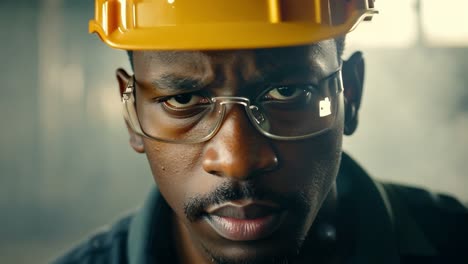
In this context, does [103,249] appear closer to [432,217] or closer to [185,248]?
[185,248]

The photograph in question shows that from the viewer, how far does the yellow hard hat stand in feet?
3.14

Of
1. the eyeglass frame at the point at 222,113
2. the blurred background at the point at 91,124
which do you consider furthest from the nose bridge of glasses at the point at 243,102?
the blurred background at the point at 91,124

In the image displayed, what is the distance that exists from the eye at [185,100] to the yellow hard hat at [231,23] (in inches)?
4.4

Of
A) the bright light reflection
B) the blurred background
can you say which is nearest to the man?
the bright light reflection

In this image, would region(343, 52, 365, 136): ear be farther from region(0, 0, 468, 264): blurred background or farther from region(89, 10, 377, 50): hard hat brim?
region(0, 0, 468, 264): blurred background

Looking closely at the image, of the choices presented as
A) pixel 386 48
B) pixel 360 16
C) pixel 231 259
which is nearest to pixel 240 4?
pixel 360 16

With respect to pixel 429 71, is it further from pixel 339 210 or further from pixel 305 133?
pixel 305 133

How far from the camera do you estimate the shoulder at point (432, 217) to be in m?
1.33

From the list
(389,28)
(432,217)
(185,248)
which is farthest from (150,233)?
(389,28)

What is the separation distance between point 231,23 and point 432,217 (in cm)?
81

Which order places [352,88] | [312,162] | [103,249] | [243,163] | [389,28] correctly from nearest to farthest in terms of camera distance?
[243,163]
[312,162]
[352,88]
[103,249]
[389,28]

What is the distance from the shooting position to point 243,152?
0.95 m

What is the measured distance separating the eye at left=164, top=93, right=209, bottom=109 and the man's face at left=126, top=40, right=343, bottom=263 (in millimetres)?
33

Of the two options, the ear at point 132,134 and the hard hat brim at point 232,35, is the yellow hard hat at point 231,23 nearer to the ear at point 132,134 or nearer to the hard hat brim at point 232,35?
the hard hat brim at point 232,35
